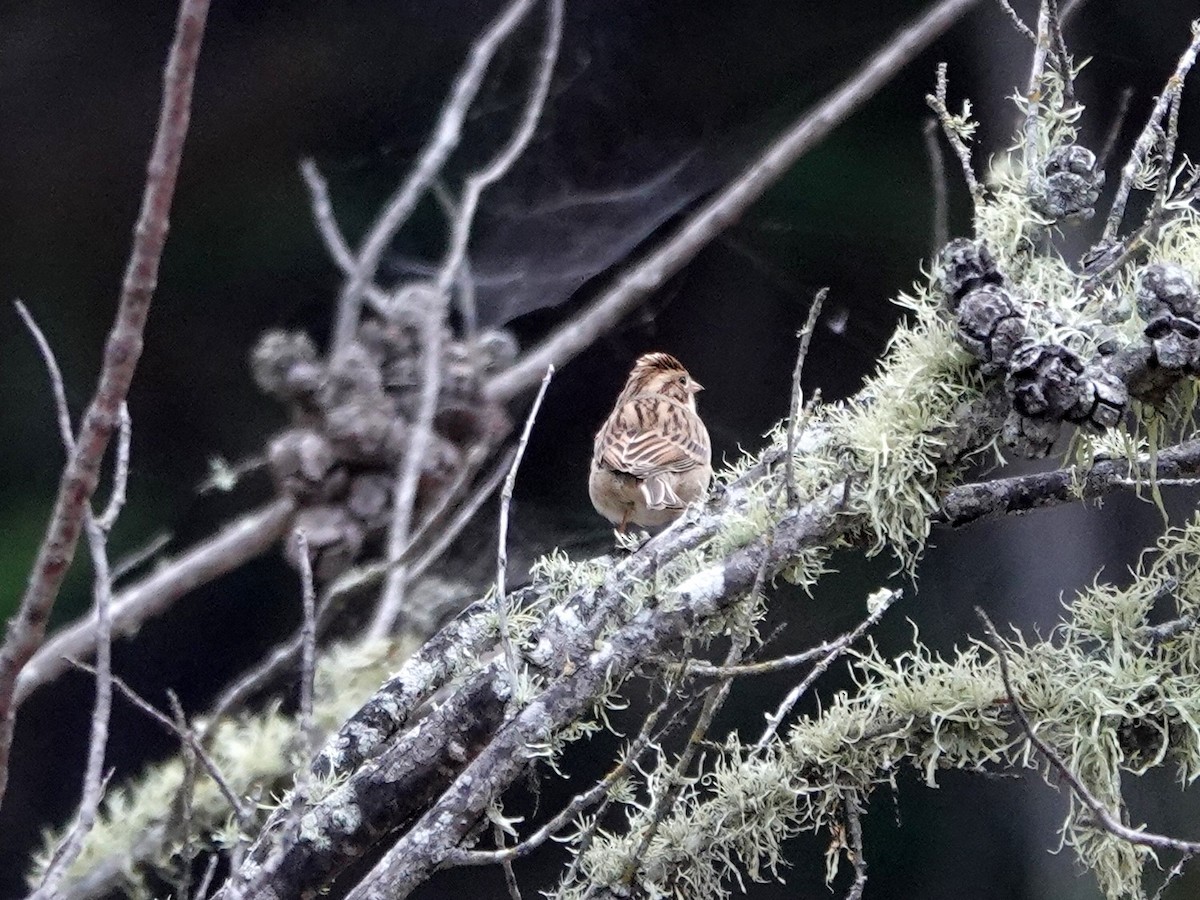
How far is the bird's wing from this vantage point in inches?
45.2

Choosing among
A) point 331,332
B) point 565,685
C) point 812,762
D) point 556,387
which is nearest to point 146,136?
point 331,332

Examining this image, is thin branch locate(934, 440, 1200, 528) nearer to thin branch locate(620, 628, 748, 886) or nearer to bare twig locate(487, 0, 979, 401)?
thin branch locate(620, 628, 748, 886)

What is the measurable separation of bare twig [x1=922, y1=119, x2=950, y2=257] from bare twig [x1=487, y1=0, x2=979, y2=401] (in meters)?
0.07

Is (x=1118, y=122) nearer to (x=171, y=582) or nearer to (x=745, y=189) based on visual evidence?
(x=745, y=189)

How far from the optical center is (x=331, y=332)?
1.05 m

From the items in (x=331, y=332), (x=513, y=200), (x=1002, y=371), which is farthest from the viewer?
(x=513, y=200)

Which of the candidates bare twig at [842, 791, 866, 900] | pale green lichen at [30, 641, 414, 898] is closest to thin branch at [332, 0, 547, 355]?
pale green lichen at [30, 641, 414, 898]

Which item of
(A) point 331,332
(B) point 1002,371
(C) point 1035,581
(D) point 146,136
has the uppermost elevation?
(D) point 146,136

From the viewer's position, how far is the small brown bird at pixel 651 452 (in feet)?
3.77

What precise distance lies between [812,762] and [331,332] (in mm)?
507

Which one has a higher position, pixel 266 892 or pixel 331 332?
pixel 331 332

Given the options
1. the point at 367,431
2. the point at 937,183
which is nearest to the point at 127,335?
the point at 367,431

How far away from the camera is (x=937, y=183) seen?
1198 millimetres

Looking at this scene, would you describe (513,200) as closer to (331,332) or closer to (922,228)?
(331,332)
